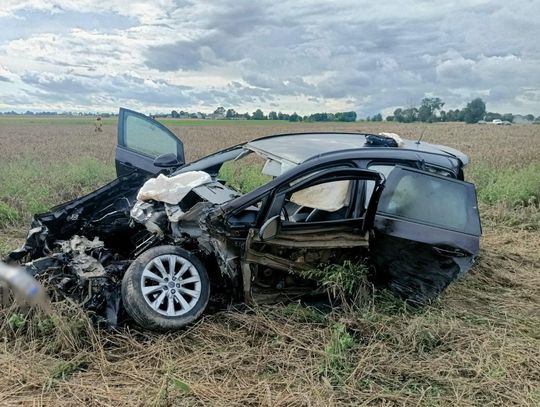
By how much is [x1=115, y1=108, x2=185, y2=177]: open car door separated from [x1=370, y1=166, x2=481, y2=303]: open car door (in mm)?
2640

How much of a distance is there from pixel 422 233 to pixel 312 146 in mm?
1381

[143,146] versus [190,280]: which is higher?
[143,146]

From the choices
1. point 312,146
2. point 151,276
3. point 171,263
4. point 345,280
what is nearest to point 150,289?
point 151,276

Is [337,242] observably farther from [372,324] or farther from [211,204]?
[211,204]

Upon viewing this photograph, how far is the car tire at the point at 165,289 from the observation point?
370 cm

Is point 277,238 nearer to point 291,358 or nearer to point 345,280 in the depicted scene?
point 345,280

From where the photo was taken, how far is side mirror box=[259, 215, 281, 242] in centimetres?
368

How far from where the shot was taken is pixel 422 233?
4008mm

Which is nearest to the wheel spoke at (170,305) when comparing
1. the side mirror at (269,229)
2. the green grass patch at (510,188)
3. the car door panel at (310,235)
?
the car door panel at (310,235)

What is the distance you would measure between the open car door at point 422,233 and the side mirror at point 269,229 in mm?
849

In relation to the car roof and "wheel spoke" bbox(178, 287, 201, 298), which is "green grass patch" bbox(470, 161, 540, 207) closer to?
the car roof

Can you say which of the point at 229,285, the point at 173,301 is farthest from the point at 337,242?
the point at 173,301

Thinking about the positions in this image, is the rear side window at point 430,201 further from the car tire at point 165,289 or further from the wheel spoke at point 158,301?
the wheel spoke at point 158,301

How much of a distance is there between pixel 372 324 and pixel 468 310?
3.86 feet
